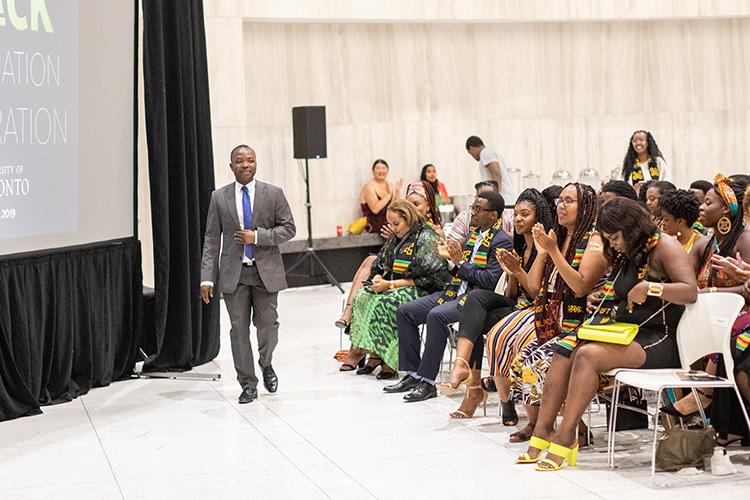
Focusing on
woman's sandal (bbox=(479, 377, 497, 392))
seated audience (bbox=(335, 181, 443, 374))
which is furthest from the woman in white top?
woman's sandal (bbox=(479, 377, 497, 392))

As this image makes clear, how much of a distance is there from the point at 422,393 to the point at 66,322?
237 cm

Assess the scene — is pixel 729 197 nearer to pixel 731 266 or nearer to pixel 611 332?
pixel 731 266

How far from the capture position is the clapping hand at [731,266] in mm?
5336

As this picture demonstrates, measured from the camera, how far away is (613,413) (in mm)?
5262

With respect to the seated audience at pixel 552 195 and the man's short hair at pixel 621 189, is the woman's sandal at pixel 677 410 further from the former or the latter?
the seated audience at pixel 552 195

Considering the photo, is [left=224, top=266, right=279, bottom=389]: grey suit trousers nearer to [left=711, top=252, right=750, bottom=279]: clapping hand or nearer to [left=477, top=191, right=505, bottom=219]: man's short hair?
[left=477, top=191, right=505, bottom=219]: man's short hair

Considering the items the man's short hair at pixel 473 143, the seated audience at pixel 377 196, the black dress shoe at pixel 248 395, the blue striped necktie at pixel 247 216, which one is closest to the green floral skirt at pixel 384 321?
the black dress shoe at pixel 248 395

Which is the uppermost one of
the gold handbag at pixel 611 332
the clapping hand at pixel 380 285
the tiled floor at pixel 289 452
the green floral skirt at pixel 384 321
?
the clapping hand at pixel 380 285

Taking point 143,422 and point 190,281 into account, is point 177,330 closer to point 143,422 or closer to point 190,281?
point 190,281

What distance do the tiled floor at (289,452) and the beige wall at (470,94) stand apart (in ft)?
16.8

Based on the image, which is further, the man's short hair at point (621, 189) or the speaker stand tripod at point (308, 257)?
the speaker stand tripod at point (308, 257)

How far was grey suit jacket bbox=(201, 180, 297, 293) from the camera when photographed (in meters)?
7.05

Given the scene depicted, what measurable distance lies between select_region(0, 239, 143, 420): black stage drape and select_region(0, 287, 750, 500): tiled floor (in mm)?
162

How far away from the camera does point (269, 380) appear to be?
7352 mm
